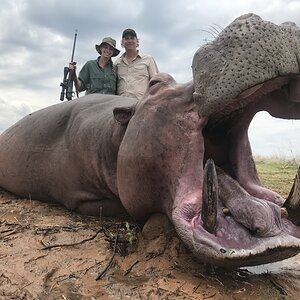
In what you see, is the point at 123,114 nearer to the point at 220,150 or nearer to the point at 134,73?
the point at 220,150

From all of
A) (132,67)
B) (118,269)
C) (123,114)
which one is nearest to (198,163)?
(118,269)

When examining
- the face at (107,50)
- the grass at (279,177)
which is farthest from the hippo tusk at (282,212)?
the face at (107,50)

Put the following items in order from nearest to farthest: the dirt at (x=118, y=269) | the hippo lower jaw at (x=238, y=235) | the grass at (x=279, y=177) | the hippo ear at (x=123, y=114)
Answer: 1. the hippo lower jaw at (x=238, y=235)
2. the dirt at (x=118, y=269)
3. the hippo ear at (x=123, y=114)
4. the grass at (x=279, y=177)

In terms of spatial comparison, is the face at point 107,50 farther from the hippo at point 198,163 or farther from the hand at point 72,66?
the hippo at point 198,163

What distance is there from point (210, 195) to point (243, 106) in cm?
72

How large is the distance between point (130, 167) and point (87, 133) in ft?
3.18

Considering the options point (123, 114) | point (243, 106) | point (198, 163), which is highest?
point (243, 106)

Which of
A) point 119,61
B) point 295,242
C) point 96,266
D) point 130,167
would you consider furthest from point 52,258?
point 119,61

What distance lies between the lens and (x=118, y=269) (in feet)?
9.39

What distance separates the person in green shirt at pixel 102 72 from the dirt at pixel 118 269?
398cm

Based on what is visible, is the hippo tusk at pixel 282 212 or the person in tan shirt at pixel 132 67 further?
the person in tan shirt at pixel 132 67

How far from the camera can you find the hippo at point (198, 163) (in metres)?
2.46

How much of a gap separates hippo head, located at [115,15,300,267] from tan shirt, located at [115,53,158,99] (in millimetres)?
4016

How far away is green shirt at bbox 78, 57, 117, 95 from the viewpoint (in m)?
7.34
